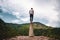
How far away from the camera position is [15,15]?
503 cm

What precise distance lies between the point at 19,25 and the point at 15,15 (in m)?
0.25

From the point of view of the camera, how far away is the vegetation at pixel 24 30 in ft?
16.1

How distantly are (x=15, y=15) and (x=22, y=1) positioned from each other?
365 millimetres

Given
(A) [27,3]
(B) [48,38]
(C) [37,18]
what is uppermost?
(A) [27,3]

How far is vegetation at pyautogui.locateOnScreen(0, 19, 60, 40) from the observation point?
4918mm

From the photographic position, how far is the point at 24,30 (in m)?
4.95

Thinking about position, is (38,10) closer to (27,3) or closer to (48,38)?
(27,3)

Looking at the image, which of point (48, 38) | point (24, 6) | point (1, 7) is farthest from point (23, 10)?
point (48, 38)

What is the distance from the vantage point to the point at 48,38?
16.0ft

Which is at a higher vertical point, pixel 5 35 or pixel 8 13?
pixel 8 13

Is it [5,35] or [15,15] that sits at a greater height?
[15,15]

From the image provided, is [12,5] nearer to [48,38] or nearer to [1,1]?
[1,1]

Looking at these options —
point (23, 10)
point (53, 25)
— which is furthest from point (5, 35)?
point (53, 25)

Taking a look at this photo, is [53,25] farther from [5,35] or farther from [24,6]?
[5,35]
